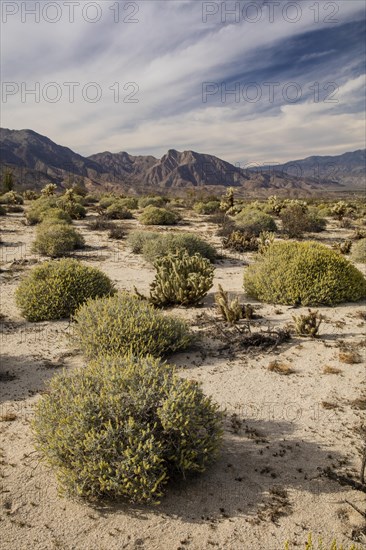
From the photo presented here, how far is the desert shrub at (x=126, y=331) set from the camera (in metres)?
5.86

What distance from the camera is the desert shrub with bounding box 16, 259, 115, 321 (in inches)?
312

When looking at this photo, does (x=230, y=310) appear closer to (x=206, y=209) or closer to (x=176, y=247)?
(x=176, y=247)

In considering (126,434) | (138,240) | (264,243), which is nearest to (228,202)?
(138,240)

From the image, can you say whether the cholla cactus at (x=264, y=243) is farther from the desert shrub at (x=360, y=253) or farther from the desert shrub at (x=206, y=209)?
the desert shrub at (x=206, y=209)

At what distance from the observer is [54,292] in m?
8.02

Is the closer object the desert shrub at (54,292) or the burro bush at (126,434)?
the burro bush at (126,434)

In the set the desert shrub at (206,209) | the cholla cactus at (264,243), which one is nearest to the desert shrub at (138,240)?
the cholla cactus at (264,243)

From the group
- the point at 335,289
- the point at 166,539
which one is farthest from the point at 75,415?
the point at 335,289

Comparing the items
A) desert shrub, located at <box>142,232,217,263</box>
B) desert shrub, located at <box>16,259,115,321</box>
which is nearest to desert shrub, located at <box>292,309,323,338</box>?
desert shrub, located at <box>16,259,115,321</box>

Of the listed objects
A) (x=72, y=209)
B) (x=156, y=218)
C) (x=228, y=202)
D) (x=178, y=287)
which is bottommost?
(x=178, y=287)

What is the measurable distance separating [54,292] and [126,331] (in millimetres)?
2817

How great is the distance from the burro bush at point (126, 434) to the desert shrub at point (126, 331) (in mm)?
1753

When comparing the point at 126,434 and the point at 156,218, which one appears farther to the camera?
the point at 156,218

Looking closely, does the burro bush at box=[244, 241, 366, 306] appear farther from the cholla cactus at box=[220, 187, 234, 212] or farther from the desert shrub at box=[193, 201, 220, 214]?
the desert shrub at box=[193, 201, 220, 214]
